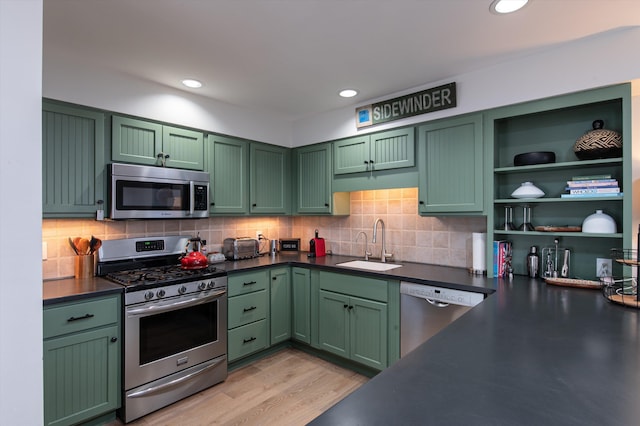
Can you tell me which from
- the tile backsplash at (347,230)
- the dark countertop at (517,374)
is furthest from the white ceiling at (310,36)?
the dark countertop at (517,374)

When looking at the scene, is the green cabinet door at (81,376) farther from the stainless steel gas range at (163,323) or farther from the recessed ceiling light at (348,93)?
the recessed ceiling light at (348,93)

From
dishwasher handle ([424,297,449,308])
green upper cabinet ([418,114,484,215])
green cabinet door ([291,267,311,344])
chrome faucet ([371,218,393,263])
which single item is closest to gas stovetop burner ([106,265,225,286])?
green cabinet door ([291,267,311,344])

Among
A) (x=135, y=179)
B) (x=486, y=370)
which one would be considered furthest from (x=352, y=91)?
(x=486, y=370)

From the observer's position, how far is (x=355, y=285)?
2758mm

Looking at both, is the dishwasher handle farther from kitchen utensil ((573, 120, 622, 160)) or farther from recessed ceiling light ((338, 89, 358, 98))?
recessed ceiling light ((338, 89, 358, 98))

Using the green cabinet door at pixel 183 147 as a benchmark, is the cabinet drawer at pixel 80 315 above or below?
below

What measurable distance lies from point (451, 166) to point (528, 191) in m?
0.55

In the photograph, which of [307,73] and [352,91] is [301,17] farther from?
[352,91]

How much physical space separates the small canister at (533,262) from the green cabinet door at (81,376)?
2851 millimetres

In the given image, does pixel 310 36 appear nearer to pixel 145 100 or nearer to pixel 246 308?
pixel 145 100

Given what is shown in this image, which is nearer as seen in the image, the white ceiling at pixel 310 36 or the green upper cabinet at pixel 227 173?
the white ceiling at pixel 310 36

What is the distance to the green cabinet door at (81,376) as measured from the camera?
1.88 metres

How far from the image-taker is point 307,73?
2.52 metres

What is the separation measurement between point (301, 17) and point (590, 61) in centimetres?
176
